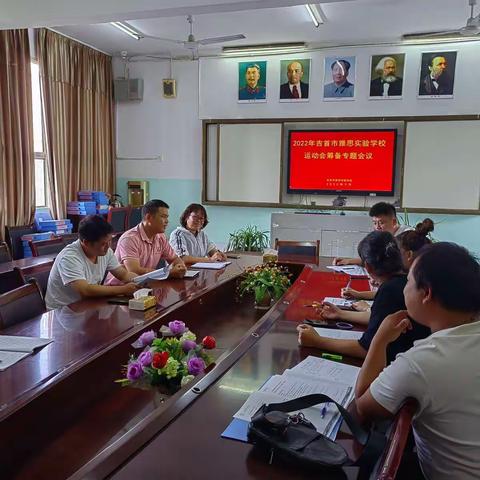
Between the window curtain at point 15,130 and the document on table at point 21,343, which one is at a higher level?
the window curtain at point 15,130

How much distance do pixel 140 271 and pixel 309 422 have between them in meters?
2.20

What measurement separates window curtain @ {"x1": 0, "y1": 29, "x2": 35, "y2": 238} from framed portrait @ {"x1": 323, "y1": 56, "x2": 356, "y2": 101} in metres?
3.46

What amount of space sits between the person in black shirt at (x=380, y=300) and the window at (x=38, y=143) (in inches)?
182

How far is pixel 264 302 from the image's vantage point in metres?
2.59

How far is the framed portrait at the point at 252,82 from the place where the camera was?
5820 millimetres

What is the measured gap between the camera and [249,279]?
2.53m

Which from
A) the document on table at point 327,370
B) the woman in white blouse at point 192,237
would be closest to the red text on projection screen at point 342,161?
the woman in white blouse at point 192,237

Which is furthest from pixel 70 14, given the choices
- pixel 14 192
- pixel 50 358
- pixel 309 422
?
pixel 309 422

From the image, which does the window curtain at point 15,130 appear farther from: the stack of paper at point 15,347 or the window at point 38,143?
the stack of paper at point 15,347

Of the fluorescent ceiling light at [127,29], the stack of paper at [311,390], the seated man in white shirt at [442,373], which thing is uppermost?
the fluorescent ceiling light at [127,29]

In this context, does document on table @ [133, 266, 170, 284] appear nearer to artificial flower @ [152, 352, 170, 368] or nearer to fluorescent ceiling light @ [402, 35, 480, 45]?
artificial flower @ [152, 352, 170, 368]

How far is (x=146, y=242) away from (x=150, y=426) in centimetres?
225

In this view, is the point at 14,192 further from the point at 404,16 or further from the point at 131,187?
the point at 404,16

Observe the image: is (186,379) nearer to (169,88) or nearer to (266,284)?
(266,284)
